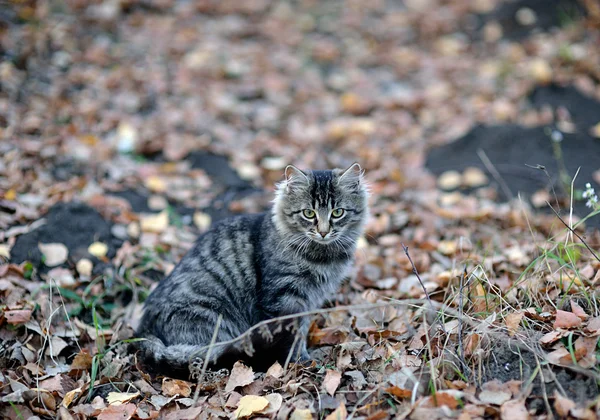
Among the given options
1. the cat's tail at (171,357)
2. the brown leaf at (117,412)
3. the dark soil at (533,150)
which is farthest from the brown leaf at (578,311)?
the brown leaf at (117,412)

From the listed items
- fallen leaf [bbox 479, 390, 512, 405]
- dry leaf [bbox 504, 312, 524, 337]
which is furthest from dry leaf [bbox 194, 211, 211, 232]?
fallen leaf [bbox 479, 390, 512, 405]

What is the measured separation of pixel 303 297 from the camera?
160 inches

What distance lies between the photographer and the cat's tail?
12.4 ft

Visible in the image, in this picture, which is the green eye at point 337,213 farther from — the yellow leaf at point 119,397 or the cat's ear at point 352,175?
the yellow leaf at point 119,397

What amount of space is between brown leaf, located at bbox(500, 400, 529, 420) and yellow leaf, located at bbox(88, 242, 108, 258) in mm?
3564

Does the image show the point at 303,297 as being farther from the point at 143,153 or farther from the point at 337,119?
the point at 337,119

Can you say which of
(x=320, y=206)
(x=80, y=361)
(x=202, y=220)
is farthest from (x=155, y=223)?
(x=320, y=206)

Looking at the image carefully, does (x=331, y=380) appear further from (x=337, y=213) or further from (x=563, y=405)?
(x=563, y=405)

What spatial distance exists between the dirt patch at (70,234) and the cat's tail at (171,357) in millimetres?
1296

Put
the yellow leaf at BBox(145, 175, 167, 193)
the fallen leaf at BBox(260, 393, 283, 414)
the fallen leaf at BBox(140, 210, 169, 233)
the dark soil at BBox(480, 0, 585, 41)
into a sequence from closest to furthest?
the fallen leaf at BBox(260, 393, 283, 414) → the fallen leaf at BBox(140, 210, 169, 233) → the yellow leaf at BBox(145, 175, 167, 193) → the dark soil at BBox(480, 0, 585, 41)

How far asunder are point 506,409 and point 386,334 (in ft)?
3.82

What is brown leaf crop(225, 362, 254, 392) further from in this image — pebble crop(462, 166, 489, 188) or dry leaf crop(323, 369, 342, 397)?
pebble crop(462, 166, 489, 188)

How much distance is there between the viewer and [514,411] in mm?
2969

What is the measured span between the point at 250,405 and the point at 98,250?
2.32 meters
